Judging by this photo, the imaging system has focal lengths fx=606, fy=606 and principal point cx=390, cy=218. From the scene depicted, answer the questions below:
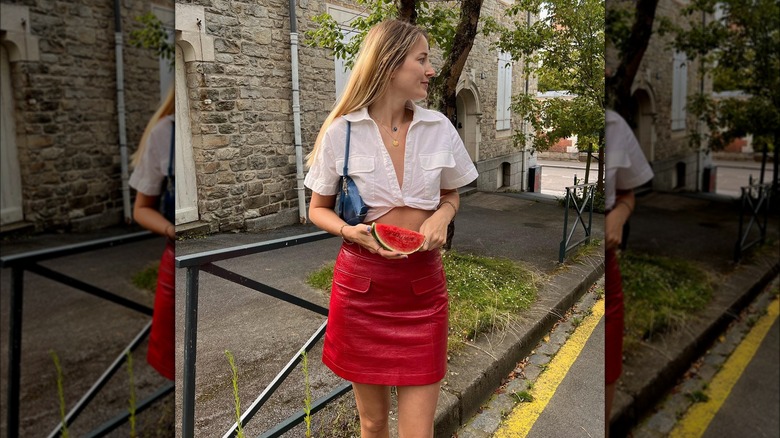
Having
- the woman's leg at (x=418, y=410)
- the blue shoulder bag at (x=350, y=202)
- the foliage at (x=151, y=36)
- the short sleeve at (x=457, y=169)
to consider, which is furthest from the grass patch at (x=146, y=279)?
the woman's leg at (x=418, y=410)

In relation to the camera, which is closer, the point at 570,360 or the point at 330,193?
the point at 330,193

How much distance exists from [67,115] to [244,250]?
49.4 inches

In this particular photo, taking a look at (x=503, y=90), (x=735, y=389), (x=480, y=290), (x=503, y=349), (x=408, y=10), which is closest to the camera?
(x=735, y=389)

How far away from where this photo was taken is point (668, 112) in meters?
0.59

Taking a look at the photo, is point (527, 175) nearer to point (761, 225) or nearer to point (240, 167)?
point (240, 167)

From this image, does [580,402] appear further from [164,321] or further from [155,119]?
[155,119]

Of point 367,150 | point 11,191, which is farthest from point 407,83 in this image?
point 11,191

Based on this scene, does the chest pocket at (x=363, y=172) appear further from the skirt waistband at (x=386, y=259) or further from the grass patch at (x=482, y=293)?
the grass patch at (x=482, y=293)

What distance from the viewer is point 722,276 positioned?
60 cm

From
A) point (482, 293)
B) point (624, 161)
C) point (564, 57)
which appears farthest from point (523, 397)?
point (624, 161)

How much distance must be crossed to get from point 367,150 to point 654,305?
3.73 ft

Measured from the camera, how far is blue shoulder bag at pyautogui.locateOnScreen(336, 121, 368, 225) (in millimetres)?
1671

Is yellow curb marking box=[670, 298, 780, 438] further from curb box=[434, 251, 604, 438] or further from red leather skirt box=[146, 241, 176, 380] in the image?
curb box=[434, 251, 604, 438]

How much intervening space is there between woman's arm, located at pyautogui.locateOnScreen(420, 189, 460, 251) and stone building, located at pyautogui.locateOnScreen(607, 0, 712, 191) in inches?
40.2
